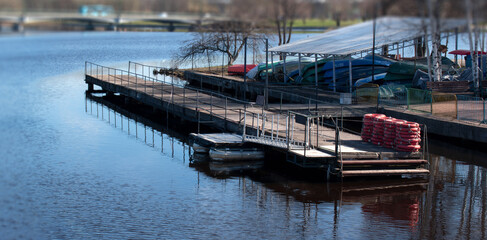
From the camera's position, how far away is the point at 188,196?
18531mm

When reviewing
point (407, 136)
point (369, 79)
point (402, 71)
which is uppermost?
point (402, 71)

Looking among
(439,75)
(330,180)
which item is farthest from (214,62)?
(330,180)

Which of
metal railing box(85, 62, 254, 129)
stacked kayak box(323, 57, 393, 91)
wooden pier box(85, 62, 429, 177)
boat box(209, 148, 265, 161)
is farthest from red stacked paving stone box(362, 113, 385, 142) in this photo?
stacked kayak box(323, 57, 393, 91)

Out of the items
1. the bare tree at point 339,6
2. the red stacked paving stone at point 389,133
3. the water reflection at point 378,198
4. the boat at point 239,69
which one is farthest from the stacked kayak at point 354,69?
the bare tree at point 339,6

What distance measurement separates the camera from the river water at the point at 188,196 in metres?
15.0

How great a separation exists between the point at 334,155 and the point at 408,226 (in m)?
4.41

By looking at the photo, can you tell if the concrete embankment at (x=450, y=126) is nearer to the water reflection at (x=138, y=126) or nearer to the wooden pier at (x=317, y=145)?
the wooden pier at (x=317, y=145)

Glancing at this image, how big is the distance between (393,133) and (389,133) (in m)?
0.15

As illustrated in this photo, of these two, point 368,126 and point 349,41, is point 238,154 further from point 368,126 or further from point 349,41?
point 349,41

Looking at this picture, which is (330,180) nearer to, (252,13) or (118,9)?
(252,13)

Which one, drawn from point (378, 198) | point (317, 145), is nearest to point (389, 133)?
point (317, 145)

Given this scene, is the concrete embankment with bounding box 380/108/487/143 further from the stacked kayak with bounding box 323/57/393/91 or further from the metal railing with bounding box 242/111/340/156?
the stacked kayak with bounding box 323/57/393/91

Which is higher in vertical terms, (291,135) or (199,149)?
(291,135)

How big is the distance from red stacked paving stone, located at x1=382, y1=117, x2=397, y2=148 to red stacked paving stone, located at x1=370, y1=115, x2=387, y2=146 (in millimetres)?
205
